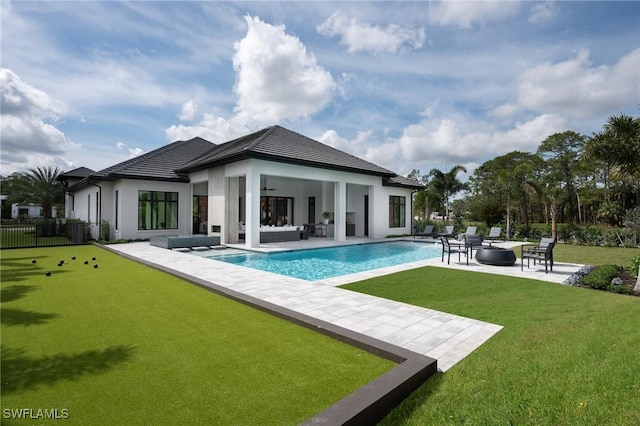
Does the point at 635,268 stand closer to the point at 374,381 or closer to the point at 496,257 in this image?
the point at 496,257

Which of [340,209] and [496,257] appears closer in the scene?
[496,257]

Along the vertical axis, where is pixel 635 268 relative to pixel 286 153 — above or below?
below

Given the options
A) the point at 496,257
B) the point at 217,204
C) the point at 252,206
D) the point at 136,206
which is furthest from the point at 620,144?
the point at 136,206

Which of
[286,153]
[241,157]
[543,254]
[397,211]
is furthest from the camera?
[397,211]

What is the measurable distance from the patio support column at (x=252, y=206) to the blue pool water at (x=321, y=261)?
156cm

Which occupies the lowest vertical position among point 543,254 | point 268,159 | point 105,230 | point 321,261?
point 321,261

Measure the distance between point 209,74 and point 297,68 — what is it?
3.62 meters

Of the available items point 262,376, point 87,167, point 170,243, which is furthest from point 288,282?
point 87,167

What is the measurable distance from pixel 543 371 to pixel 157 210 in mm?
19901

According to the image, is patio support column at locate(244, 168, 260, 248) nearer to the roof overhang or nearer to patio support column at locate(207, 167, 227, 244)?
the roof overhang

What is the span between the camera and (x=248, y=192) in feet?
49.0

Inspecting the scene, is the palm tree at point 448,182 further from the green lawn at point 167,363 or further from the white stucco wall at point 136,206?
the green lawn at point 167,363

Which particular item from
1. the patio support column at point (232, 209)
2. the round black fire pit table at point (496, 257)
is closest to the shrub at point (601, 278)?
the round black fire pit table at point (496, 257)

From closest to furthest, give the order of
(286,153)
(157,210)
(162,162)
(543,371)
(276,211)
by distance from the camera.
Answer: (543,371) → (286,153) → (157,210) → (162,162) → (276,211)
